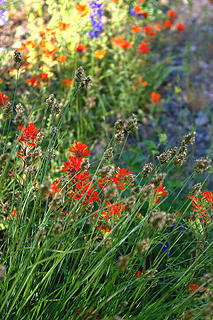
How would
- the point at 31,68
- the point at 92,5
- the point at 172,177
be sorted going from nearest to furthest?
the point at 172,177 < the point at 31,68 < the point at 92,5

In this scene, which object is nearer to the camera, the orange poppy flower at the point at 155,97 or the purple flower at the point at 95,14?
the purple flower at the point at 95,14

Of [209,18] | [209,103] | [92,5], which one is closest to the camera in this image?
[92,5]

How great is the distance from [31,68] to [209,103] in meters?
2.02

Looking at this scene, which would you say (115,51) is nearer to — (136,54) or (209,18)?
(136,54)

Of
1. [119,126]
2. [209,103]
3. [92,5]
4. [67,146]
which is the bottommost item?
[209,103]

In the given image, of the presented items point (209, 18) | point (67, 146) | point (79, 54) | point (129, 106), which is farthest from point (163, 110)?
point (209, 18)

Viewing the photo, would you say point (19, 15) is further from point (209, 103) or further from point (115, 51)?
point (209, 103)

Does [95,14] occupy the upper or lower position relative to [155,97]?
upper

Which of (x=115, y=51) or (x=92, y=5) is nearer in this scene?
(x=92, y=5)

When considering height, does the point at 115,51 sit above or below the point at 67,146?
above

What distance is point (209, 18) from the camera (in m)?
5.42

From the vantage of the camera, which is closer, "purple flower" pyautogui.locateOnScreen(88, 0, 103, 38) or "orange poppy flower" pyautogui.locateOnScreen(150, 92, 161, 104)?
"purple flower" pyautogui.locateOnScreen(88, 0, 103, 38)

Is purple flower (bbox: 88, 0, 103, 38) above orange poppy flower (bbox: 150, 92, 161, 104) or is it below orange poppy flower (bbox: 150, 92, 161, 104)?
above

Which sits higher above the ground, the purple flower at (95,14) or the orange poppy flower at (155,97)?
the purple flower at (95,14)
